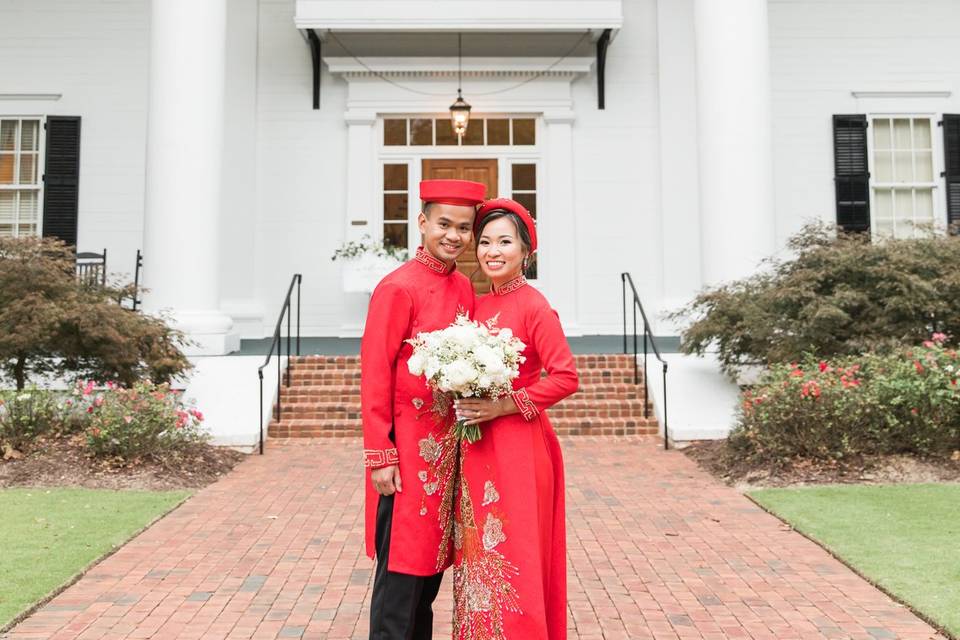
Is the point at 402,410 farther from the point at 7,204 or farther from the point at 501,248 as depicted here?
the point at 7,204

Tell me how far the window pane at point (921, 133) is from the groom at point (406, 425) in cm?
1349

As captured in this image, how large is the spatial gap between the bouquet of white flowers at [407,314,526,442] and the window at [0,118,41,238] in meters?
12.9

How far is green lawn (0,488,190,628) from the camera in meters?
4.21

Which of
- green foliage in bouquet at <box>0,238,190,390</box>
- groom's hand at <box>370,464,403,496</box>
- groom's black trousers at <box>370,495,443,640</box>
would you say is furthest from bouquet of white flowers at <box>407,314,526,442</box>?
green foliage in bouquet at <box>0,238,190,390</box>

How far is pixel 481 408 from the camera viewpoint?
2637mm

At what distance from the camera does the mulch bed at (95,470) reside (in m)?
6.59

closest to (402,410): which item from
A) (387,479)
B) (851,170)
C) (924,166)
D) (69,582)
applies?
A: (387,479)

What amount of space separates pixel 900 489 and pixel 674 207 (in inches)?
314

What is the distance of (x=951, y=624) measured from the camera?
11.8ft

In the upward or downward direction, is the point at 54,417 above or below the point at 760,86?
below

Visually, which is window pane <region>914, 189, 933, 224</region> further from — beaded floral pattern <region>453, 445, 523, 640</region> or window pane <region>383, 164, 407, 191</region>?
beaded floral pattern <region>453, 445, 523, 640</region>

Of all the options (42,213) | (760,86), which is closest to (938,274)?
(760,86)

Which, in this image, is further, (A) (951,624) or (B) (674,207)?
(B) (674,207)

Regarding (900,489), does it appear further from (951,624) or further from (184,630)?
(184,630)
